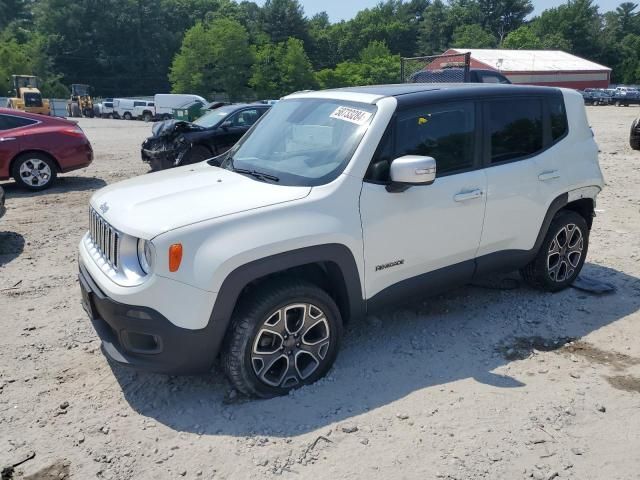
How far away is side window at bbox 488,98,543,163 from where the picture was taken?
433cm

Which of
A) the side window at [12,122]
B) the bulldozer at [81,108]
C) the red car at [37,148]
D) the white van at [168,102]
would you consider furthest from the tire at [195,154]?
the bulldozer at [81,108]

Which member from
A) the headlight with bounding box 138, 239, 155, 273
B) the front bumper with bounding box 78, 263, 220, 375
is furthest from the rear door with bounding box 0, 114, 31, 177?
the headlight with bounding box 138, 239, 155, 273

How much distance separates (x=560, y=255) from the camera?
5.00 meters

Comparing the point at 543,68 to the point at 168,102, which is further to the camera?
the point at 543,68

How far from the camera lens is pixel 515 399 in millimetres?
3475

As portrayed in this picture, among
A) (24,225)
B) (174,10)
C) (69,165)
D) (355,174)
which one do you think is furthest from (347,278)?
(174,10)

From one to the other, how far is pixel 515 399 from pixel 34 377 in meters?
Result: 3.14

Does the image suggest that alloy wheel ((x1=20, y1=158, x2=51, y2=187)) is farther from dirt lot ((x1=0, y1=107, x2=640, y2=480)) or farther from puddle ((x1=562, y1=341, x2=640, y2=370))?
puddle ((x1=562, y1=341, x2=640, y2=370))

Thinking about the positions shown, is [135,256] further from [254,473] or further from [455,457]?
[455,457]

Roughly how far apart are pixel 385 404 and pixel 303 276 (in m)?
0.94

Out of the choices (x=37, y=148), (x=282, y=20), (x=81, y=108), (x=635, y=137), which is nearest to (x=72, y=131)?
(x=37, y=148)

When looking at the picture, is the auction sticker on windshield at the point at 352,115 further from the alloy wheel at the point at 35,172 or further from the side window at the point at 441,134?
the alloy wheel at the point at 35,172

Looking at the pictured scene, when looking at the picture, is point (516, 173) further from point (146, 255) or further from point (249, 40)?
point (249, 40)

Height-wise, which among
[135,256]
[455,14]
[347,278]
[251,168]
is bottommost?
[347,278]
